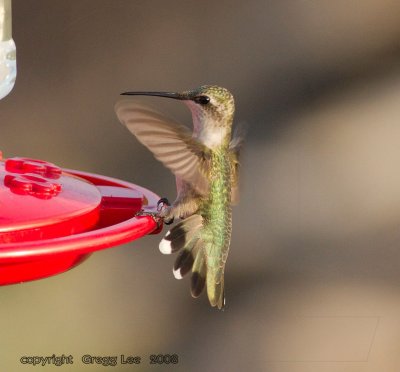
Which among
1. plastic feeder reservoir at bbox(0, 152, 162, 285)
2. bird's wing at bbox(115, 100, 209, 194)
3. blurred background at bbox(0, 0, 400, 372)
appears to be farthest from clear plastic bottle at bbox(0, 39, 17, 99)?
blurred background at bbox(0, 0, 400, 372)

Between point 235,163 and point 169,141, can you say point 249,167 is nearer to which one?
point 235,163

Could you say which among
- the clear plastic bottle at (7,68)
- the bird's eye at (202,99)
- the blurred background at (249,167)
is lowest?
the blurred background at (249,167)

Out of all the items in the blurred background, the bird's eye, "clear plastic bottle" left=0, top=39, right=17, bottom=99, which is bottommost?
the blurred background

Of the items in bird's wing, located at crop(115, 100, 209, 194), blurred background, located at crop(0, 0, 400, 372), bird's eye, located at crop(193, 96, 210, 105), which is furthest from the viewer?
blurred background, located at crop(0, 0, 400, 372)

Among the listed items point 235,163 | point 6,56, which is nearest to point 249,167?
point 235,163

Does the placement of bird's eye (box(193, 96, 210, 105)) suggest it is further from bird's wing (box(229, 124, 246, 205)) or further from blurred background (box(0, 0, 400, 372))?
blurred background (box(0, 0, 400, 372))

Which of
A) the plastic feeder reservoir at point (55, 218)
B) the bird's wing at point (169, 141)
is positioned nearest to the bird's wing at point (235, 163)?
the bird's wing at point (169, 141)

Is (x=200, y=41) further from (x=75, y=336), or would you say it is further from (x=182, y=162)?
(x=182, y=162)

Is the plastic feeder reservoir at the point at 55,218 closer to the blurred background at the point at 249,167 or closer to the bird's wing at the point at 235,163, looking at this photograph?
the bird's wing at the point at 235,163
